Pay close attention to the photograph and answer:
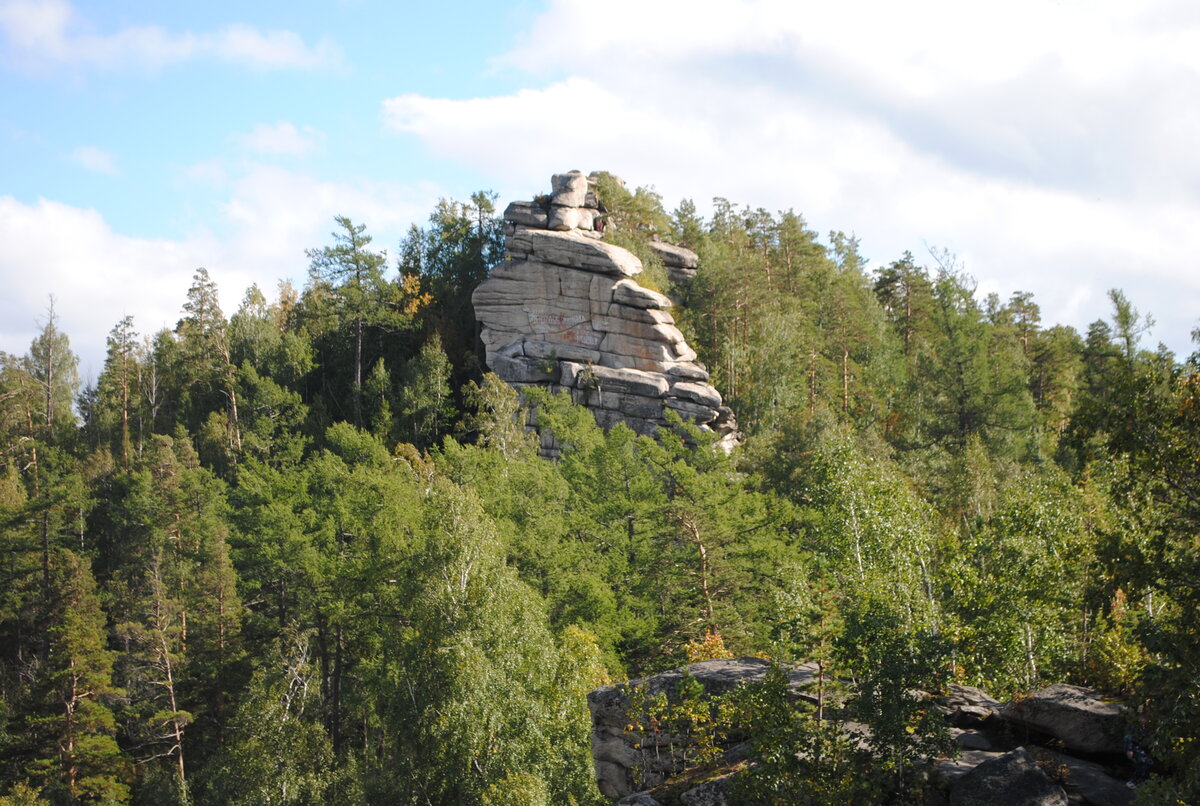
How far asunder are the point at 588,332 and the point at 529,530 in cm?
1881

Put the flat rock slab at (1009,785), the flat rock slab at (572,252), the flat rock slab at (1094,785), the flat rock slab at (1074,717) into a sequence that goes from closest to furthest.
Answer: the flat rock slab at (1009,785), the flat rock slab at (1094,785), the flat rock slab at (1074,717), the flat rock slab at (572,252)

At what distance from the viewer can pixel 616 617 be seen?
Answer: 1277 inches

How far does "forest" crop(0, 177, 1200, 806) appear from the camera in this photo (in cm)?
1741

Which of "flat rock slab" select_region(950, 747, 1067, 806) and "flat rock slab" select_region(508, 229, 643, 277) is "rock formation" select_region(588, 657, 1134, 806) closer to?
"flat rock slab" select_region(950, 747, 1067, 806)

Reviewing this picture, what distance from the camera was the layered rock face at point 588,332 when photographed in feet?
164

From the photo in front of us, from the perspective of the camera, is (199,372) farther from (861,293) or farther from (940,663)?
(940,663)

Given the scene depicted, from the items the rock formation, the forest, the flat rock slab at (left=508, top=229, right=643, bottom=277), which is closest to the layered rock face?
the flat rock slab at (left=508, top=229, right=643, bottom=277)

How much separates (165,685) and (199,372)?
26.3 metres

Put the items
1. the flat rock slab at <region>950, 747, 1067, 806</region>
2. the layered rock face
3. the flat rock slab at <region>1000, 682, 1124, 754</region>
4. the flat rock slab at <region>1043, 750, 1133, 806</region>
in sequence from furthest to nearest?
the layered rock face → the flat rock slab at <region>1000, 682, 1124, 754</region> → the flat rock slab at <region>1043, 750, 1133, 806</region> → the flat rock slab at <region>950, 747, 1067, 806</region>

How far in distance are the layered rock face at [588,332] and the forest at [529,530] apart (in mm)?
2367

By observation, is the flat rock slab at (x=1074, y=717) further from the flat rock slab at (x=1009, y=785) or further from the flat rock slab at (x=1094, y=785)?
the flat rock slab at (x=1009, y=785)

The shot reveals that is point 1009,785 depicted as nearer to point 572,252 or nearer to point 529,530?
point 529,530

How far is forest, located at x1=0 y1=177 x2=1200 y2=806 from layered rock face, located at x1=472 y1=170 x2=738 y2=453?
93.2 inches

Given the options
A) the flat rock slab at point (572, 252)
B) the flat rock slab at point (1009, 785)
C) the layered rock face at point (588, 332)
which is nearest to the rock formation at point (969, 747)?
the flat rock slab at point (1009, 785)
